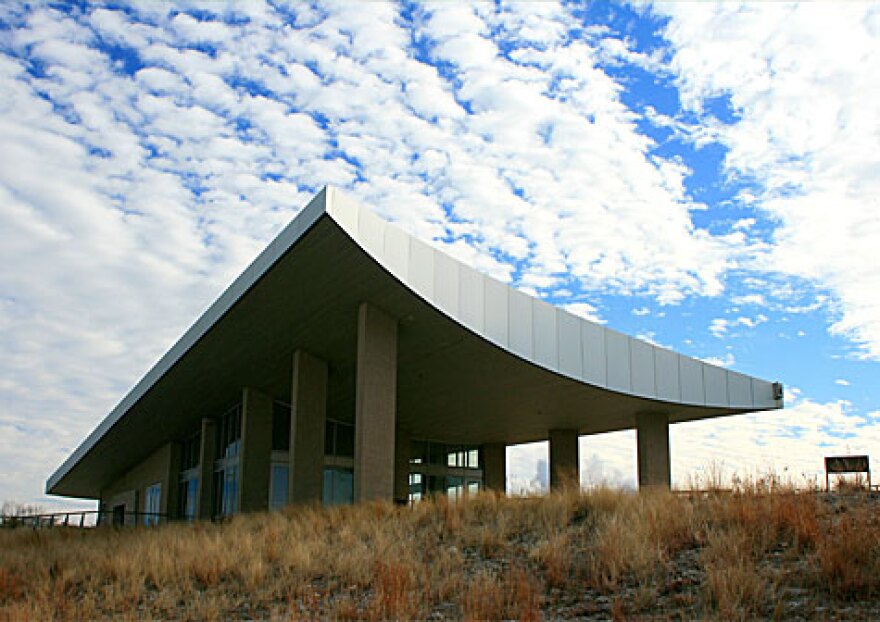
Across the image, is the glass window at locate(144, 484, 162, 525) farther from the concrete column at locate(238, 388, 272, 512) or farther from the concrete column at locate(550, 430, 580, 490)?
the concrete column at locate(550, 430, 580, 490)

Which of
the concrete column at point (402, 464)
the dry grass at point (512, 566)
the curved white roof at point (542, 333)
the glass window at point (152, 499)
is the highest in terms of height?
the curved white roof at point (542, 333)

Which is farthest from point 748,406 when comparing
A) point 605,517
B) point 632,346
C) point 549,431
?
point 605,517

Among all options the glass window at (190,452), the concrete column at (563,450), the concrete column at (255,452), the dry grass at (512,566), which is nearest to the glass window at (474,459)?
the concrete column at (563,450)

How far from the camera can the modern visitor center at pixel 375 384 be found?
68.3 ft

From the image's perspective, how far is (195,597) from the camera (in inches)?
488

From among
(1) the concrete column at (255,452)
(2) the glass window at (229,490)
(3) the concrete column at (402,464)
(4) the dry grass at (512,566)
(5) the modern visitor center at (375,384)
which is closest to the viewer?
(4) the dry grass at (512,566)

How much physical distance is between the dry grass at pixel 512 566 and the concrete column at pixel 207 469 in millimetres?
20482

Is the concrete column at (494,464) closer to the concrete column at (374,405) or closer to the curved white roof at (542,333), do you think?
the curved white roof at (542,333)

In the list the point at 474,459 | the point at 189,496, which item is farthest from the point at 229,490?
the point at 474,459

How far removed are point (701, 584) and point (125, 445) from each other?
40257 millimetres

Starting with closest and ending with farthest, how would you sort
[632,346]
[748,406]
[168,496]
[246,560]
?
[246,560] → [632,346] → [748,406] → [168,496]

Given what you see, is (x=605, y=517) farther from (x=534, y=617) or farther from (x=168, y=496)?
(x=168, y=496)

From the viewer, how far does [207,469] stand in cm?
3750

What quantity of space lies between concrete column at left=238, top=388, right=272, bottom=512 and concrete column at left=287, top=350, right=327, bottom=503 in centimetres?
433
